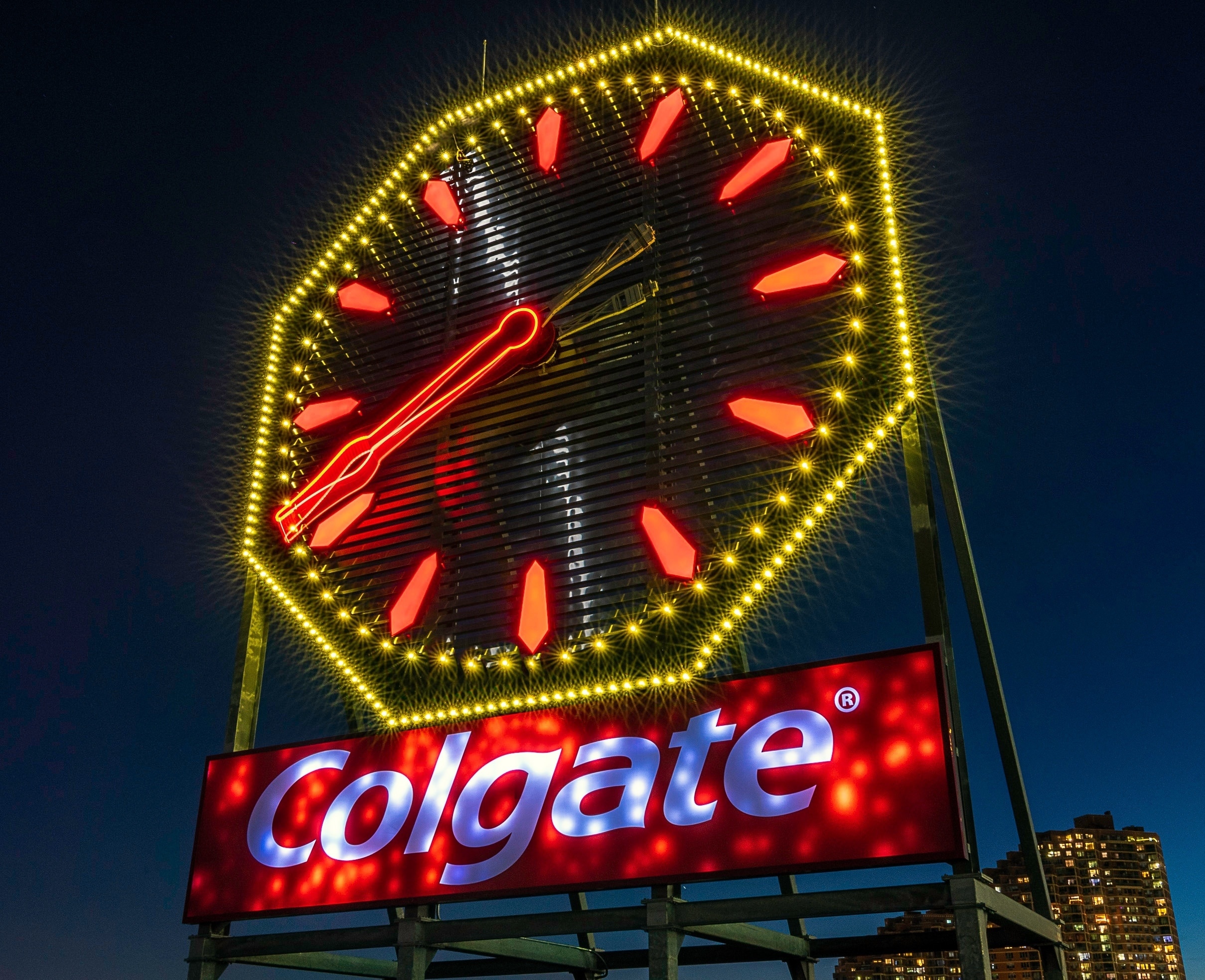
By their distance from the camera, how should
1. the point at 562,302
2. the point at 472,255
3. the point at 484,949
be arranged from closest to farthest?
the point at 484,949
the point at 562,302
the point at 472,255

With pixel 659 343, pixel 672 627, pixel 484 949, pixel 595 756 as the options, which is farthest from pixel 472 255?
pixel 484 949

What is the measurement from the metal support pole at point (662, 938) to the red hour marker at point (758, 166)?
627cm

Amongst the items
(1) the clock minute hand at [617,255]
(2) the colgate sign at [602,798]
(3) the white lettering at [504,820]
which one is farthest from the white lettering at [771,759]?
(1) the clock minute hand at [617,255]

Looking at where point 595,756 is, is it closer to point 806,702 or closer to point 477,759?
point 477,759

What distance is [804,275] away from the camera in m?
9.56

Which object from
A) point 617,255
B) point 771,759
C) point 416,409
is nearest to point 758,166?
point 617,255

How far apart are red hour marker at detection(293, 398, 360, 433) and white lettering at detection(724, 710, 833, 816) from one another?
6.04 m

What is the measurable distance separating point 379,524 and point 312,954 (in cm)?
394

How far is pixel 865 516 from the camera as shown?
8500mm

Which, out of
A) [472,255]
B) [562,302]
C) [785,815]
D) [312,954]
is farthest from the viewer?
[472,255]

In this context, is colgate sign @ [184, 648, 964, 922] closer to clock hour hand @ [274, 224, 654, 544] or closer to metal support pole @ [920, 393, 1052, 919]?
metal support pole @ [920, 393, 1052, 919]

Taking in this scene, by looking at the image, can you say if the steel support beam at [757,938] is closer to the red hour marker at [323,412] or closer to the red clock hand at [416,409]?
the red clock hand at [416,409]

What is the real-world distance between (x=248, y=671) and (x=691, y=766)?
518 centimetres

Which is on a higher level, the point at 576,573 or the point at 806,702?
the point at 576,573
